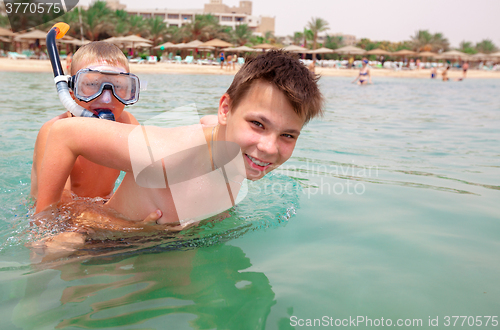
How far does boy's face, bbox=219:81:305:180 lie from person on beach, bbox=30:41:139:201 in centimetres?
113

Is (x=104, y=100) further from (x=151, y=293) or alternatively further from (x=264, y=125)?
(x=151, y=293)

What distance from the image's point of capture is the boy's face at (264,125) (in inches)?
78.8

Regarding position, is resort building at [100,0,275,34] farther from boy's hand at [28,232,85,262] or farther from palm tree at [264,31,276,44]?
boy's hand at [28,232,85,262]

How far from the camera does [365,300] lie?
75.1 inches

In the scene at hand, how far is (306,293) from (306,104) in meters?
0.94

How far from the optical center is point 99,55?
9.59 feet

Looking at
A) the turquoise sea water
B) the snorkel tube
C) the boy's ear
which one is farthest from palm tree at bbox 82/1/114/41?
the boy's ear

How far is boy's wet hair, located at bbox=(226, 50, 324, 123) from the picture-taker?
2000 millimetres

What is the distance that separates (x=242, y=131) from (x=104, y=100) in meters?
1.20

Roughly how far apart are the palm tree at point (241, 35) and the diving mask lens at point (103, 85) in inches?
2082

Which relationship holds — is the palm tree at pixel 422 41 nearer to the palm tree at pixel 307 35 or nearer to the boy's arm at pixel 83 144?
the palm tree at pixel 307 35

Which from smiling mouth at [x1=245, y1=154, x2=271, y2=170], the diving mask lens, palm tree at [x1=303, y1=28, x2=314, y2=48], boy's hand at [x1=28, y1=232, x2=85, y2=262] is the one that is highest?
palm tree at [x1=303, y1=28, x2=314, y2=48]

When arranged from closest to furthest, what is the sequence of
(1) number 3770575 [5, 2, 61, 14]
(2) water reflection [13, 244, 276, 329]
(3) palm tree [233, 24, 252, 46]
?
(2) water reflection [13, 244, 276, 329] < (1) number 3770575 [5, 2, 61, 14] < (3) palm tree [233, 24, 252, 46]

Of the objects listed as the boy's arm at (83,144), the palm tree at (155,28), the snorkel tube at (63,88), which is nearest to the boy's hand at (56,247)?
the boy's arm at (83,144)
